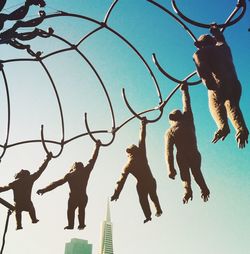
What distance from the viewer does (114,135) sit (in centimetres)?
662

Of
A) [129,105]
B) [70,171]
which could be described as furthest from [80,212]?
[129,105]

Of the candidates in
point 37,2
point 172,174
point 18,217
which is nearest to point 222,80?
point 172,174

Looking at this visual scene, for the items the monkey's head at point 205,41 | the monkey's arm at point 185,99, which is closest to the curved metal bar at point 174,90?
the monkey's arm at point 185,99

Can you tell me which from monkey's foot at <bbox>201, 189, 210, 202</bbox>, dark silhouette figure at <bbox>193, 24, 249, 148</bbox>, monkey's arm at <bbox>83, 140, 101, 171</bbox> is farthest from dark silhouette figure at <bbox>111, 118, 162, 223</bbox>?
dark silhouette figure at <bbox>193, 24, 249, 148</bbox>

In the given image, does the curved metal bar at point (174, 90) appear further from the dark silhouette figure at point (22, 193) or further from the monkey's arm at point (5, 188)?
the monkey's arm at point (5, 188)

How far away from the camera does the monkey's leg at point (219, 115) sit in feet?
13.8

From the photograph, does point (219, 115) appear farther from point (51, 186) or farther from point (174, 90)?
point (51, 186)

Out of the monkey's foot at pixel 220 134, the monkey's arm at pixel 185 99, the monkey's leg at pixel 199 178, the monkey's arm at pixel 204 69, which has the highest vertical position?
the monkey's arm at pixel 185 99

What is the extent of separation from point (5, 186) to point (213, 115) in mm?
3574

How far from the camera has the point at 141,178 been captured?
5645 mm

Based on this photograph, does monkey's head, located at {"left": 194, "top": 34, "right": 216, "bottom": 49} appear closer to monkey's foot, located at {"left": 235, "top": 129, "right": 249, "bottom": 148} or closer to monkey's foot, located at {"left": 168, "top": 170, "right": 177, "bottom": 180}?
monkey's foot, located at {"left": 235, "top": 129, "right": 249, "bottom": 148}

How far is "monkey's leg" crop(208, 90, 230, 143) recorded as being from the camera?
4207 millimetres

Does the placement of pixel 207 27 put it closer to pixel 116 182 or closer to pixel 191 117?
pixel 191 117

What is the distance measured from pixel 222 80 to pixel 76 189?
2.96m
